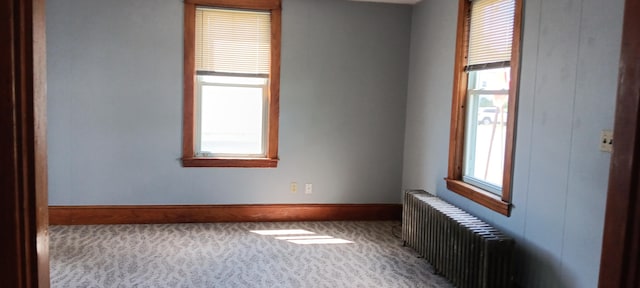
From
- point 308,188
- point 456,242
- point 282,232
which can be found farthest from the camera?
point 308,188

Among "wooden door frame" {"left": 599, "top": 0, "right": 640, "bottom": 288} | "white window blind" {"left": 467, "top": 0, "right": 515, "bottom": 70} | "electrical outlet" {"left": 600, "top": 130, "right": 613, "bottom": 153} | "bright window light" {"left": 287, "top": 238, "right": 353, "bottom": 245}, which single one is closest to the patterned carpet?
"bright window light" {"left": 287, "top": 238, "right": 353, "bottom": 245}

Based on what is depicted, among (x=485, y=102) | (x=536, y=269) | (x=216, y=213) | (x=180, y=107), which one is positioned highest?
(x=485, y=102)

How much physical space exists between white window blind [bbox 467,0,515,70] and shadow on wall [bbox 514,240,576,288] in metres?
1.24

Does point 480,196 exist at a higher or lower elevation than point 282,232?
higher

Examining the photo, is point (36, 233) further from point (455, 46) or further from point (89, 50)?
point (89, 50)

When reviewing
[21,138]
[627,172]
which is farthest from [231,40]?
[627,172]

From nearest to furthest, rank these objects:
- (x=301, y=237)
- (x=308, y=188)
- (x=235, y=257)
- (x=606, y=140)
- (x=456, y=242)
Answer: (x=606, y=140), (x=456, y=242), (x=235, y=257), (x=301, y=237), (x=308, y=188)

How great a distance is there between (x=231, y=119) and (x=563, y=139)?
3119 millimetres

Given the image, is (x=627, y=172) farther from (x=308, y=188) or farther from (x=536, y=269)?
(x=308, y=188)

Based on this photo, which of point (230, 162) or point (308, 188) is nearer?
point (230, 162)

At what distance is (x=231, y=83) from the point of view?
4652 mm

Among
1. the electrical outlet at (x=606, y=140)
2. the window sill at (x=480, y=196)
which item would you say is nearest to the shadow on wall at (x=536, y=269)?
the window sill at (x=480, y=196)

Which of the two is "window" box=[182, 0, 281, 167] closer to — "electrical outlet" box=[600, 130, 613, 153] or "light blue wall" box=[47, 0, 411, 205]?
"light blue wall" box=[47, 0, 411, 205]

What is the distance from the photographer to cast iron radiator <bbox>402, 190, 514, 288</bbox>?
9.34ft
